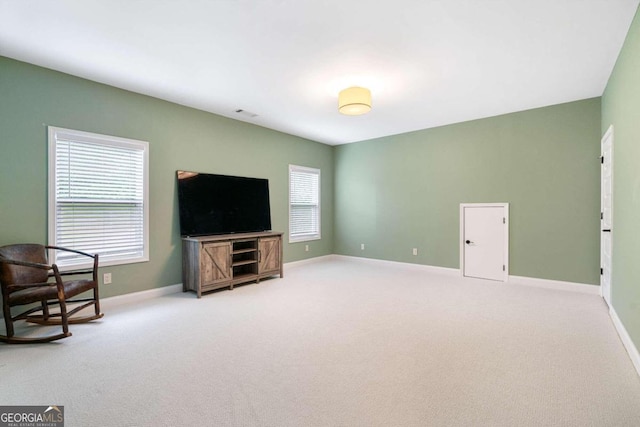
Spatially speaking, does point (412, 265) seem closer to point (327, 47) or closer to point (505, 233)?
point (505, 233)

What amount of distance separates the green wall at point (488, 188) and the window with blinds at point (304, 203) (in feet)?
2.18

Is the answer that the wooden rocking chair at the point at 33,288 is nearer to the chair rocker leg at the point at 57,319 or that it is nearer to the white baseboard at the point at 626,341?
the chair rocker leg at the point at 57,319

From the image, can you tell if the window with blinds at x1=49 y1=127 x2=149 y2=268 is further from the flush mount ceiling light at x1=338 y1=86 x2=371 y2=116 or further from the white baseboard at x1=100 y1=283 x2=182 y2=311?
the flush mount ceiling light at x1=338 y1=86 x2=371 y2=116

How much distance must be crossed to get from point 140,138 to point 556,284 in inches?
248

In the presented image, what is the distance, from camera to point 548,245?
14.9 feet


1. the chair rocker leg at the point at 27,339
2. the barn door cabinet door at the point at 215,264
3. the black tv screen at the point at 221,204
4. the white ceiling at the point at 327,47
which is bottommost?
the chair rocker leg at the point at 27,339

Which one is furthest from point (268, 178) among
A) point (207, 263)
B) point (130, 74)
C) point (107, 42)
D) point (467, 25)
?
point (467, 25)

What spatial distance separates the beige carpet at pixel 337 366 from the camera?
179 cm

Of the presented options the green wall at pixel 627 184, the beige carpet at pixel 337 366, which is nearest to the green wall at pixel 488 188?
the beige carpet at pixel 337 366

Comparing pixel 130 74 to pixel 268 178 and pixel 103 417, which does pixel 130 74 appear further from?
pixel 103 417

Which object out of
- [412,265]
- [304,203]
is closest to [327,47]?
[304,203]

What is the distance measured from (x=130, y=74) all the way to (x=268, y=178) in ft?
9.09

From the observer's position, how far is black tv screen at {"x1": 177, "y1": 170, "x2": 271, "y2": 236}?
4.50m

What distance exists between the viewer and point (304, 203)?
657cm
